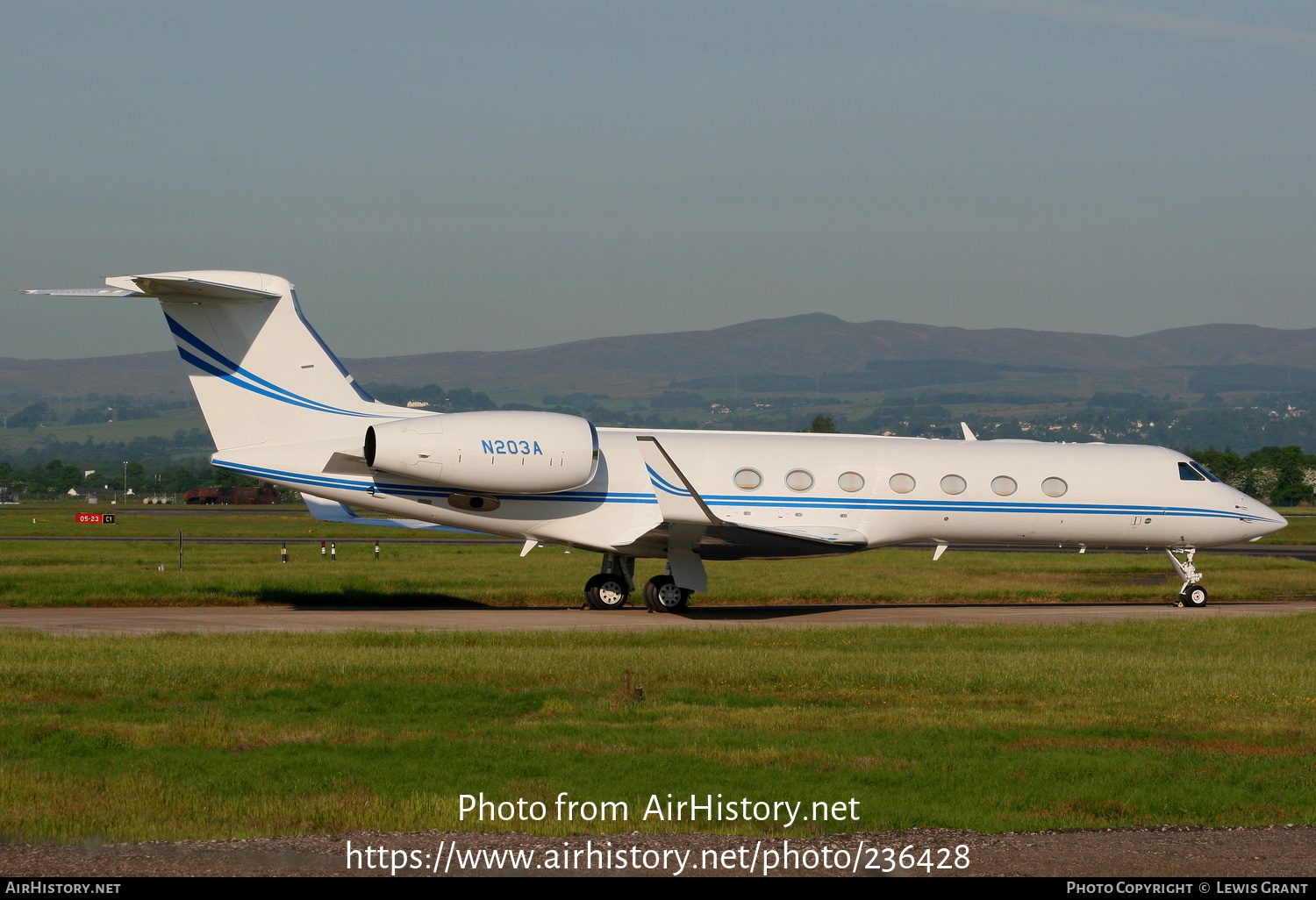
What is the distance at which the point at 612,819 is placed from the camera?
821 centimetres

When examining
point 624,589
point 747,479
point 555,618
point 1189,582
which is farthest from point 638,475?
point 1189,582

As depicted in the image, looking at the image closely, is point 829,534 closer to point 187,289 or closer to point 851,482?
point 851,482

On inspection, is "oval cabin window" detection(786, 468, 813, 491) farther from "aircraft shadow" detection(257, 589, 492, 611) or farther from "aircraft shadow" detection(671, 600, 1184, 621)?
"aircraft shadow" detection(257, 589, 492, 611)

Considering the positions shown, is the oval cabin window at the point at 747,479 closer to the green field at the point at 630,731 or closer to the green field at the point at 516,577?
the green field at the point at 516,577

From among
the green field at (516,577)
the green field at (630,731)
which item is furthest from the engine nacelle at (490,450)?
the green field at (516,577)

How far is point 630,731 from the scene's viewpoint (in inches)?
443

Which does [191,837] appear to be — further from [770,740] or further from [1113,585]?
[1113,585]

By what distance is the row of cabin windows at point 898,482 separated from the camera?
22.7 metres

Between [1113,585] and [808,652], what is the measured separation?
16010 mm

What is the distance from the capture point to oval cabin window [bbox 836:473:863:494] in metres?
23.0

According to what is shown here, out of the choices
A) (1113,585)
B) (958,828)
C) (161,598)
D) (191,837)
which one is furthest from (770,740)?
(1113,585)

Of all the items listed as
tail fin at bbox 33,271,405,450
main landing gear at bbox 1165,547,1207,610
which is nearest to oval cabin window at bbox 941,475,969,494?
main landing gear at bbox 1165,547,1207,610

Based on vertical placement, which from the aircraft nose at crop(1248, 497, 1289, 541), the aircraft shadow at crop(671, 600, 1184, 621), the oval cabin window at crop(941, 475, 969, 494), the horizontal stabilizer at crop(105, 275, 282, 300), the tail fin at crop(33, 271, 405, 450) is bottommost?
the aircraft shadow at crop(671, 600, 1184, 621)

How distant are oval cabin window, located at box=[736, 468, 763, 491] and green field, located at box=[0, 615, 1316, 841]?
502cm
